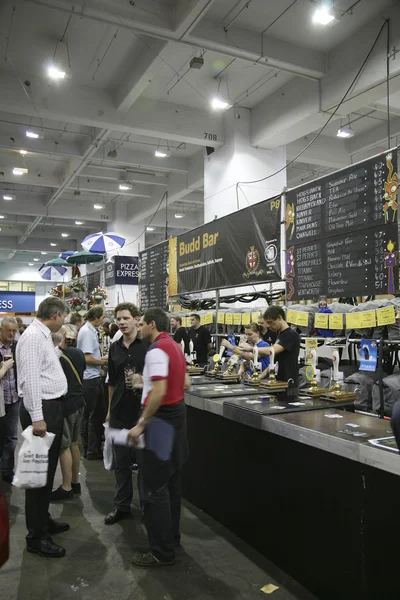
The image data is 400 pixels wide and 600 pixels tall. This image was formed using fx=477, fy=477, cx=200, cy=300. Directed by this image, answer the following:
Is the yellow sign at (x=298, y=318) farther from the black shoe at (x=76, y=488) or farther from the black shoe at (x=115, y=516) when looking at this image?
the black shoe at (x=76, y=488)

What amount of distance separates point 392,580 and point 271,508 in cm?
95

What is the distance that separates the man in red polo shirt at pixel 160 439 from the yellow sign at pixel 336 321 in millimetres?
1989

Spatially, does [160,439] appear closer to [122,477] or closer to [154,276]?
[122,477]

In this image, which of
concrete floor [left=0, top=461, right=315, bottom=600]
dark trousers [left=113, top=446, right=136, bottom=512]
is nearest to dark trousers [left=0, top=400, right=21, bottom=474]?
concrete floor [left=0, top=461, right=315, bottom=600]

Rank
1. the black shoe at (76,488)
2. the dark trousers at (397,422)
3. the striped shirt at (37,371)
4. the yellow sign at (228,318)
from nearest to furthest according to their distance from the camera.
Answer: the dark trousers at (397,422)
the striped shirt at (37,371)
the black shoe at (76,488)
the yellow sign at (228,318)

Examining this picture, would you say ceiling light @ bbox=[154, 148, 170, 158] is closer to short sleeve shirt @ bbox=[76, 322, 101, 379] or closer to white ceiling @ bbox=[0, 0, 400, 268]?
white ceiling @ bbox=[0, 0, 400, 268]

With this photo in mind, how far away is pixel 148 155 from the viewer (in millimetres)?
11727

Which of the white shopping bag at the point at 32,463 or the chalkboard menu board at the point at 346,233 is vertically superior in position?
the chalkboard menu board at the point at 346,233

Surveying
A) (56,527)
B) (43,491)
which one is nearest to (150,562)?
(43,491)

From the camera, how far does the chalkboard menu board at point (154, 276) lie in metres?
8.32

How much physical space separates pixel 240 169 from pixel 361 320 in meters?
5.52

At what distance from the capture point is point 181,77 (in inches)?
315

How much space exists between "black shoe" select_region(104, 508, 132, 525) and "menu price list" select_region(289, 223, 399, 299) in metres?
2.64

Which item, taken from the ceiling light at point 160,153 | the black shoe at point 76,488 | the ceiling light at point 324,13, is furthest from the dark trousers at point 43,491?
the ceiling light at point 160,153
